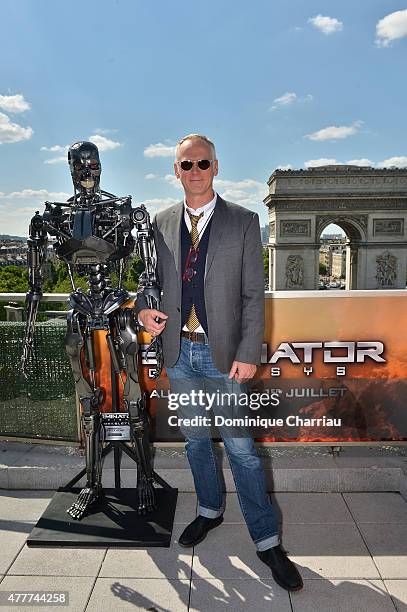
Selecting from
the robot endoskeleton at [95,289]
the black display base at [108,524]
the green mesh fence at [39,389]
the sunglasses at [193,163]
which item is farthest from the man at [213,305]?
the green mesh fence at [39,389]

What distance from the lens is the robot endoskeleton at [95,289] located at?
129 inches

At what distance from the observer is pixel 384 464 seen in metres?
4.24

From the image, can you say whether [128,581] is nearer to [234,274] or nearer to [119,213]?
[234,274]

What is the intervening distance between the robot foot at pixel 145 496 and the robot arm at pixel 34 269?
4.02 feet

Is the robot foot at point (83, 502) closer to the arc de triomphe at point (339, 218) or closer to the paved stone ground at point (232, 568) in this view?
the paved stone ground at point (232, 568)

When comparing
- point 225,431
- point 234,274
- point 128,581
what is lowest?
point 128,581

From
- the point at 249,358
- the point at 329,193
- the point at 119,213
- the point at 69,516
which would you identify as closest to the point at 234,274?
the point at 249,358

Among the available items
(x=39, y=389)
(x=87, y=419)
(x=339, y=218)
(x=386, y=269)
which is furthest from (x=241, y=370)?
(x=386, y=269)

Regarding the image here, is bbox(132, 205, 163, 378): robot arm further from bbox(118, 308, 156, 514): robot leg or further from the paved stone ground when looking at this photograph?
the paved stone ground

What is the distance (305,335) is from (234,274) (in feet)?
5.19

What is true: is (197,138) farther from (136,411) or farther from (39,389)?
(39,389)

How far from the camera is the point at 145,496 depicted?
12.3 feet

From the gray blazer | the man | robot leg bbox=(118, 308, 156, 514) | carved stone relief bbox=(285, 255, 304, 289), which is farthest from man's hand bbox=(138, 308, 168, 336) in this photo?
carved stone relief bbox=(285, 255, 304, 289)

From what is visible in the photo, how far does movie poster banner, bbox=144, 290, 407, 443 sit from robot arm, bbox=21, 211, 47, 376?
44.0 inches
